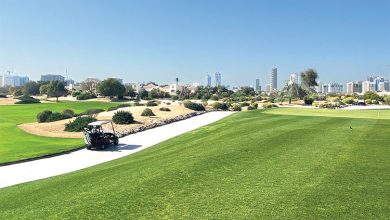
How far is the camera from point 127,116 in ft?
129

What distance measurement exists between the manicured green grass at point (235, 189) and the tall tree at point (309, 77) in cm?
8893

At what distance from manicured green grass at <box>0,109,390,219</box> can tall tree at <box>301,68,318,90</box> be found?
292 feet

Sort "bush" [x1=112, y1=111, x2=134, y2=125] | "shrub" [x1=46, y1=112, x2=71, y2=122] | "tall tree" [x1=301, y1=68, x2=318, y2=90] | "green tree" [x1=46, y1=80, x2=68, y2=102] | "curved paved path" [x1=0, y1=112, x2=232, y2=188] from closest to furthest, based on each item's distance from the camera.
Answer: "curved paved path" [x1=0, y1=112, x2=232, y2=188] → "bush" [x1=112, y1=111, x2=134, y2=125] → "shrub" [x1=46, y1=112, x2=71, y2=122] → "tall tree" [x1=301, y1=68, x2=318, y2=90] → "green tree" [x1=46, y1=80, x2=68, y2=102]

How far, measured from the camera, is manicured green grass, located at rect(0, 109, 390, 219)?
8453mm

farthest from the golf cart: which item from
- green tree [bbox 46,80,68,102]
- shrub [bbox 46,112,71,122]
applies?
green tree [bbox 46,80,68,102]

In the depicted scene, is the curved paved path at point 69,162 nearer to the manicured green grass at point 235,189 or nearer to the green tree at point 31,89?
the manicured green grass at point 235,189

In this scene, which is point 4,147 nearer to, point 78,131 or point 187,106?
point 78,131

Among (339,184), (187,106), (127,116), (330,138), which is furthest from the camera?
(187,106)

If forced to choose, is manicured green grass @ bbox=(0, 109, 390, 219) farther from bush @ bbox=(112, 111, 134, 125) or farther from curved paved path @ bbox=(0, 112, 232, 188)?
bush @ bbox=(112, 111, 134, 125)

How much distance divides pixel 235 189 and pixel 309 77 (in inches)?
3826

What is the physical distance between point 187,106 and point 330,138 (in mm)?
41386

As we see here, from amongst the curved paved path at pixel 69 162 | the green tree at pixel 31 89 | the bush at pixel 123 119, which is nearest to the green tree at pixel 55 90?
the green tree at pixel 31 89

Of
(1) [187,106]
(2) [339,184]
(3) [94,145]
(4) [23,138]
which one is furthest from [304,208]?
(1) [187,106]

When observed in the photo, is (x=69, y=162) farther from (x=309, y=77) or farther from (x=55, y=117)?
(x=309, y=77)
